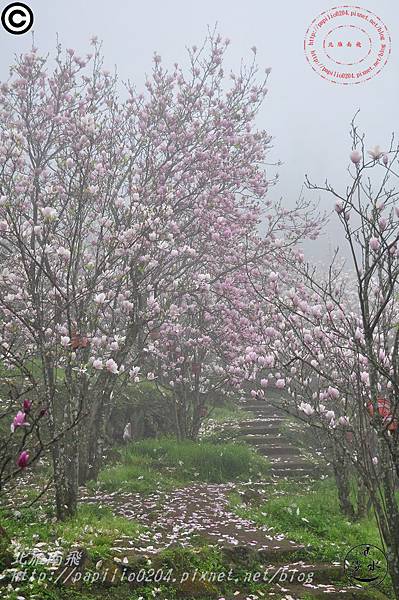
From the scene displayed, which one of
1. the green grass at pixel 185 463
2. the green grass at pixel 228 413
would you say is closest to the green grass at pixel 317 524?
the green grass at pixel 185 463

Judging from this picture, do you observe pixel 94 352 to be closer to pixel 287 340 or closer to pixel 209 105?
pixel 287 340

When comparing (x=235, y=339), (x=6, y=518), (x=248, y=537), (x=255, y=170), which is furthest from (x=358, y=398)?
(x=255, y=170)

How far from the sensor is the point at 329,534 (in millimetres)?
6941

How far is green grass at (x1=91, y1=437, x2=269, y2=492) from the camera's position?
955cm

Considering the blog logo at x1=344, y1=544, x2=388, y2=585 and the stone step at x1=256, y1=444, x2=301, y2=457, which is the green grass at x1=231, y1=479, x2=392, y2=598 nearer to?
the blog logo at x1=344, y1=544, x2=388, y2=585

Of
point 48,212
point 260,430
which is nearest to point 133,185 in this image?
point 48,212

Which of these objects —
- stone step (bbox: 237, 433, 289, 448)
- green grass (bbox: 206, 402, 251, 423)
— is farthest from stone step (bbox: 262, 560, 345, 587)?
green grass (bbox: 206, 402, 251, 423)

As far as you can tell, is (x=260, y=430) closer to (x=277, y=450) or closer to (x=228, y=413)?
(x=277, y=450)

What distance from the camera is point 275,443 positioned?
1295cm

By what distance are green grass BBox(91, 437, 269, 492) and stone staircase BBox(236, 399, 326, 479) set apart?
562mm

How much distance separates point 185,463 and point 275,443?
340 cm

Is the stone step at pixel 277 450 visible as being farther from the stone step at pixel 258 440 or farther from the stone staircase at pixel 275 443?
the stone step at pixel 258 440

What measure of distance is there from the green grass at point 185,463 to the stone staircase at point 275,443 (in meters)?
0.56

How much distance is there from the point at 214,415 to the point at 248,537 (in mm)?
8716
